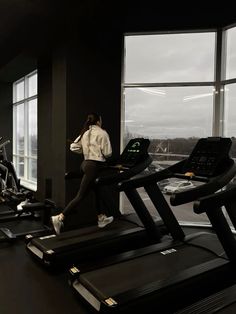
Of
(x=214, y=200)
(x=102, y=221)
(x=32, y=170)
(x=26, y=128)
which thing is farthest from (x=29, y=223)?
(x=26, y=128)

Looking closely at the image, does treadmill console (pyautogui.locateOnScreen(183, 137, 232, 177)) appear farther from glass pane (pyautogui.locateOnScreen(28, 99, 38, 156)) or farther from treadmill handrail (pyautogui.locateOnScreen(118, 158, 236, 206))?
glass pane (pyautogui.locateOnScreen(28, 99, 38, 156))

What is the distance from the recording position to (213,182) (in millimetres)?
2607

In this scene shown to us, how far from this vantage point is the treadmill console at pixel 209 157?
285 cm

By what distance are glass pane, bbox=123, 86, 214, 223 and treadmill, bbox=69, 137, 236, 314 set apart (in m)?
1.78

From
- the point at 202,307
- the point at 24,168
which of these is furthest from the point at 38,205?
the point at 24,168

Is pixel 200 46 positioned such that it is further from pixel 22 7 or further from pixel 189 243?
pixel 189 243

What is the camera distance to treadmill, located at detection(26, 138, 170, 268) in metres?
3.16

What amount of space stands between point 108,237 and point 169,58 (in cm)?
322

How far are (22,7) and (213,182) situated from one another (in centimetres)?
314

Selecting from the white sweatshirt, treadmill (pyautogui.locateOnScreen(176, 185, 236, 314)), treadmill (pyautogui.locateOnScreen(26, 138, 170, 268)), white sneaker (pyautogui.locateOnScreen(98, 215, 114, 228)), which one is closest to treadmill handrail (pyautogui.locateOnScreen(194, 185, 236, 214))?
treadmill (pyautogui.locateOnScreen(176, 185, 236, 314))

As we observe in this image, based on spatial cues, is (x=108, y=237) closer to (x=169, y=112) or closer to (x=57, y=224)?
(x=57, y=224)

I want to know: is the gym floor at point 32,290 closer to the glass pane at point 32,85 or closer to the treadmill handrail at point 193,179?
the treadmill handrail at point 193,179

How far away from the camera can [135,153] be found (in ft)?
12.8

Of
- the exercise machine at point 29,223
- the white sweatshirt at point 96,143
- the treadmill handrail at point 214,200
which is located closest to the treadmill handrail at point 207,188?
the treadmill handrail at point 214,200
